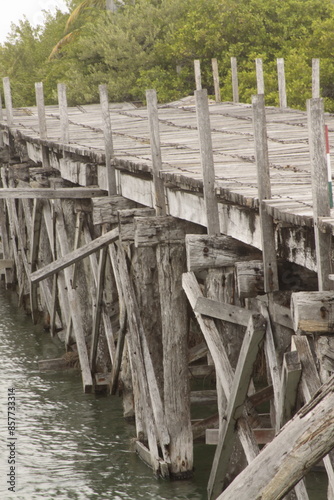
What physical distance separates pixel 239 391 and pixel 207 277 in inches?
40.7

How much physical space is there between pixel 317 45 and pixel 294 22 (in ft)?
6.47

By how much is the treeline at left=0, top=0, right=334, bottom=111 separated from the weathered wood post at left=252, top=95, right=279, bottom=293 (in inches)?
572

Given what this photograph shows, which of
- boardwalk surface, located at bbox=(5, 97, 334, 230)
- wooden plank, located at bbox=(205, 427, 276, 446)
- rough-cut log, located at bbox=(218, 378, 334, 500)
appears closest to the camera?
rough-cut log, located at bbox=(218, 378, 334, 500)

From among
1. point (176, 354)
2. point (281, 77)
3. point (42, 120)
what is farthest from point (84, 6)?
point (176, 354)

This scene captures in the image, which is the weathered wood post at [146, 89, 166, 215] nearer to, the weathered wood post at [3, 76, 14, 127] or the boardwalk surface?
the boardwalk surface

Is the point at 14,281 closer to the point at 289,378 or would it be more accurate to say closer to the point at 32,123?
the point at 32,123

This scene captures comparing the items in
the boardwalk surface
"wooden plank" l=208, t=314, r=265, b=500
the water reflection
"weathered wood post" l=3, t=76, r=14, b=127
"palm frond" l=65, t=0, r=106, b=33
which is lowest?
the water reflection

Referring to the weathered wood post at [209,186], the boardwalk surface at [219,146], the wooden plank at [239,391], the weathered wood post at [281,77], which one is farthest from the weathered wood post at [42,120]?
the wooden plank at [239,391]

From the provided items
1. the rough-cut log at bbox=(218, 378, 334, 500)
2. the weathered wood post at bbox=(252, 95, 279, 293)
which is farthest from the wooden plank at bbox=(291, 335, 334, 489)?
the rough-cut log at bbox=(218, 378, 334, 500)

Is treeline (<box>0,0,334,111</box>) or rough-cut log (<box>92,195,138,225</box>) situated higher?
treeline (<box>0,0,334,111</box>)

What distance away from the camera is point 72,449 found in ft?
26.8

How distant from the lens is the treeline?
20.6 meters

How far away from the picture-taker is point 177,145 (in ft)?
30.0

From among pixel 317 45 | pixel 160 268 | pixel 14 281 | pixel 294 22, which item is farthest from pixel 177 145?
pixel 294 22
